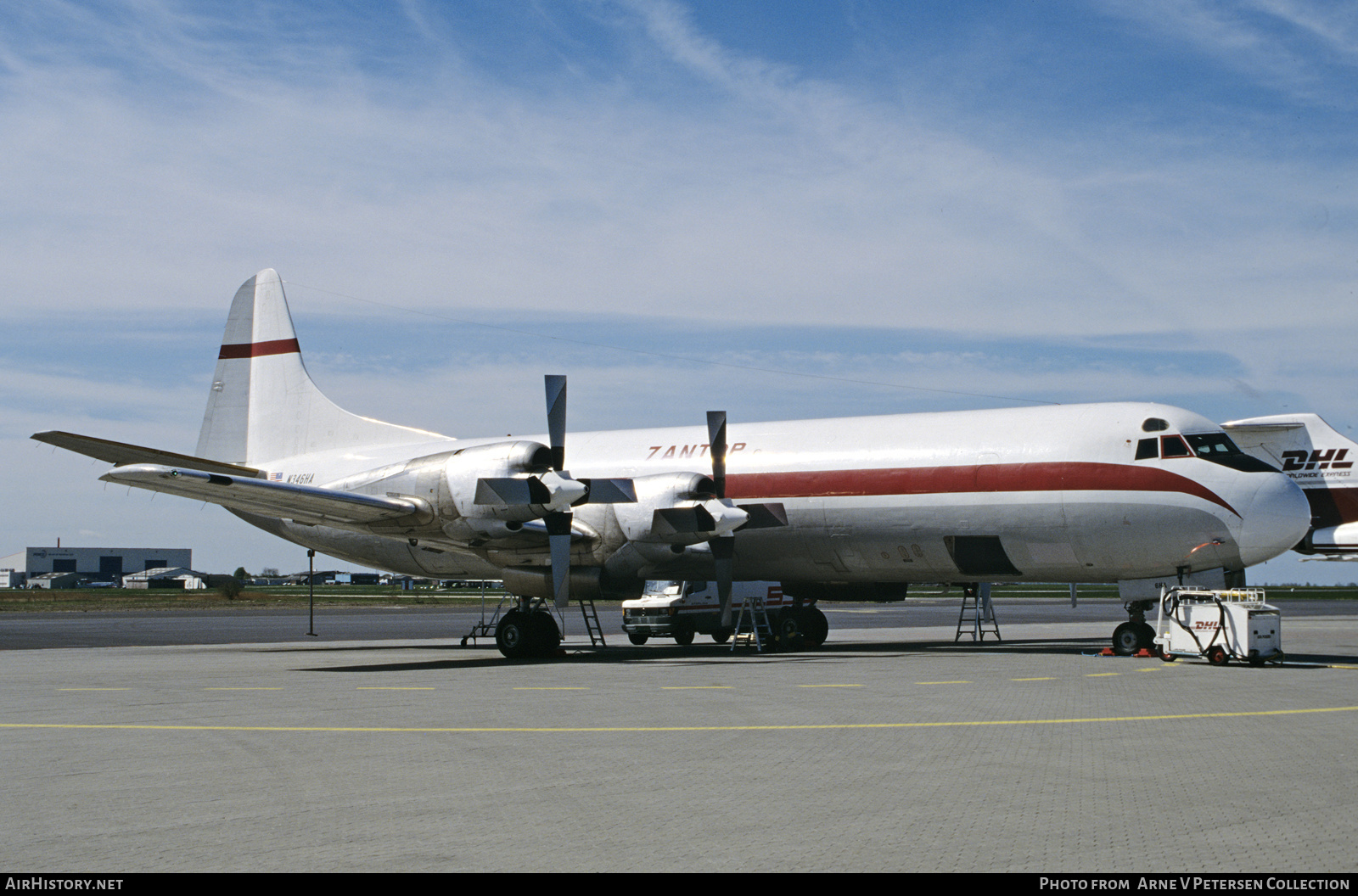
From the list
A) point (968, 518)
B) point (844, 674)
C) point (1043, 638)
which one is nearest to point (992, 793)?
point (844, 674)

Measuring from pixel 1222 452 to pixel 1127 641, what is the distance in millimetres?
4199

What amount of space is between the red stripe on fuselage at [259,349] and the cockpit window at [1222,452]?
2309 centimetres

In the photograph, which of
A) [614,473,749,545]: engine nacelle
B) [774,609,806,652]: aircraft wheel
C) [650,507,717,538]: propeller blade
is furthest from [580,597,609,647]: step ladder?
[774,609,806,652]: aircraft wheel

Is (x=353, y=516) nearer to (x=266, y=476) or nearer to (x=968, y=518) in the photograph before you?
(x=266, y=476)

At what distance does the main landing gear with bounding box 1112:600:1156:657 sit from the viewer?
903 inches

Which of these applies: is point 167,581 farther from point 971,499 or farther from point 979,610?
point 971,499

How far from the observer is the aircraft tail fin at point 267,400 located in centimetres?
3131

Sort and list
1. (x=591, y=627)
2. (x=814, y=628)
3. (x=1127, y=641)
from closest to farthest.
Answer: (x=1127, y=641) < (x=814, y=628) < (x=591, y=627)

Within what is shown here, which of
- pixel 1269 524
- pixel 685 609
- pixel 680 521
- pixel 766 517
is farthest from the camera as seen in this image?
pixel 685 609

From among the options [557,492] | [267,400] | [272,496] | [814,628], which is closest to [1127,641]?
[814,628]

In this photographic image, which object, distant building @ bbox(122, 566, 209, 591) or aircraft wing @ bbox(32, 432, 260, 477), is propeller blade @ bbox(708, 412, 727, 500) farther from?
distant building @ bbox(122, 566, 209, 591)

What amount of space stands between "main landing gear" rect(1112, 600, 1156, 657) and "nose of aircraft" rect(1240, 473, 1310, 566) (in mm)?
2530

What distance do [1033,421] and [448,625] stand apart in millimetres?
26210

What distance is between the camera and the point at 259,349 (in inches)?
1273
